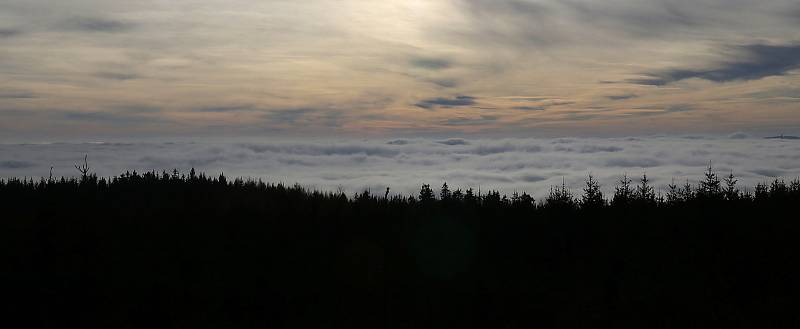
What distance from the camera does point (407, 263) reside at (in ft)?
43.2

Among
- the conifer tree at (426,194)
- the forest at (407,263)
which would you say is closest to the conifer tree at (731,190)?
the forest at (407,263)

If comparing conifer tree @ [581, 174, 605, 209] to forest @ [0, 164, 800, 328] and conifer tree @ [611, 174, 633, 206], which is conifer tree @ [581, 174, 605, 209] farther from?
conifer tree @ [611, 174, 633, 206]

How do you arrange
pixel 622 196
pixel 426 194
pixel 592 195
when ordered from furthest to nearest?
pixel 426 194, pixel 592 195, pixel 622 196

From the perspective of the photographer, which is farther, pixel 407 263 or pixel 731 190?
pixel 731 190

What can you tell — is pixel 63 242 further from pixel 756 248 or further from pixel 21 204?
pixel 756 248

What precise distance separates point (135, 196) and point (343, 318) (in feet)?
45.2

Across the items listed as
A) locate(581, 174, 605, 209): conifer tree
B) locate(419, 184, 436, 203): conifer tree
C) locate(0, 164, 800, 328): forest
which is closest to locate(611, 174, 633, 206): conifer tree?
locate(0, 164, 800, 328): forest

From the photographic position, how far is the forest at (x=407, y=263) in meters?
10.2

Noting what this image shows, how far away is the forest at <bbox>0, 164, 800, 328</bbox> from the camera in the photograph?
33.3 feet

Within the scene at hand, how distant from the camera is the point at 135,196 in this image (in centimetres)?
2044

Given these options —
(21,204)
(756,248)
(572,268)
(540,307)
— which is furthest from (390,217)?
(21,204)

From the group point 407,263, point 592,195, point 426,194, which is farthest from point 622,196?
point 407,263

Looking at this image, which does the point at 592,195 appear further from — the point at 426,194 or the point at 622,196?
the point at 426,194

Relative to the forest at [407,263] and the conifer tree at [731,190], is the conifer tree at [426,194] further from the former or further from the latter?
the conifer tree at [731,190]
